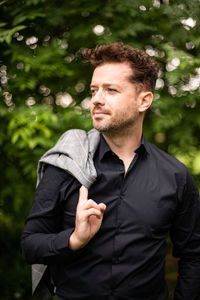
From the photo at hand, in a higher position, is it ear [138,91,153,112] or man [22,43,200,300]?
ear [138,91,153,112]

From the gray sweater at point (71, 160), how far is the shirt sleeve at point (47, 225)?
67 mm

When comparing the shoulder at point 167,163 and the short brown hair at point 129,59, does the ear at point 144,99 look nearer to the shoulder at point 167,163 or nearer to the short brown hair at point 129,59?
the short brown hair at point 129,59

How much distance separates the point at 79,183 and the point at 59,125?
3.26ft

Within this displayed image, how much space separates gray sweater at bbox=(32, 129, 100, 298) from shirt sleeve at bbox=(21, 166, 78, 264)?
0.07 meters

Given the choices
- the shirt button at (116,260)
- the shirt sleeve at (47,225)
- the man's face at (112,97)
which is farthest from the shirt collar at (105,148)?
the shirt button at (116,260)

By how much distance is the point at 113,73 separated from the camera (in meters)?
1.72

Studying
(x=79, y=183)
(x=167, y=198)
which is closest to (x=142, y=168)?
(x=167, y=198)

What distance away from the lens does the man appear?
163 cm

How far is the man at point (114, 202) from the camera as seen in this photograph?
5.33 feet

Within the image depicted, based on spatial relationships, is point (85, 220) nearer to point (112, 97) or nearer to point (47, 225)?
point (47, 225)

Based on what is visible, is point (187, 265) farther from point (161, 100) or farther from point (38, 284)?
point (161, 100)

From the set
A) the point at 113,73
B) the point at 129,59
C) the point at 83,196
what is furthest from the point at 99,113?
the point at 83,196

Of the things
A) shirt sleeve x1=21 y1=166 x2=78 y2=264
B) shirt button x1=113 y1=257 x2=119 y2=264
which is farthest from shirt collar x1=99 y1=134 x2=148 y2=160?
shirt button x1=113 y1=257 x2=119 y2=264

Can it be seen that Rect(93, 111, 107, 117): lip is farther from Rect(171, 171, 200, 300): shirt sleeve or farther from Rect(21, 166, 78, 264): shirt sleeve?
Rect(171, 171, 200, 300): shirt sleeve
